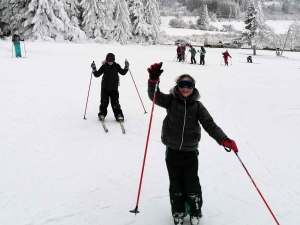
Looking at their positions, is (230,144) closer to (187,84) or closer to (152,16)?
(187,84)

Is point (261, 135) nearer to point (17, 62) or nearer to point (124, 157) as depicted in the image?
point (124, 157)

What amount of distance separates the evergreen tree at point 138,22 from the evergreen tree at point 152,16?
965 millimetres

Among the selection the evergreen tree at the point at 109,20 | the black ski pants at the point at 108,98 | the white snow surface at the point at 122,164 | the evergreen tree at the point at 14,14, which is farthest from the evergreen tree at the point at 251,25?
the black ski pants at the point at 108,98

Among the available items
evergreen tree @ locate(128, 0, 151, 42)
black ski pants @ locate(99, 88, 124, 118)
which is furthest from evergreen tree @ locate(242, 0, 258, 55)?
black ski pants @ locate(99, 88, 124, 118)

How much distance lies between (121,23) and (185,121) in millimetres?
41457

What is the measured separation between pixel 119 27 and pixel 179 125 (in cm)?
4112

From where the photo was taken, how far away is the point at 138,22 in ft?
151

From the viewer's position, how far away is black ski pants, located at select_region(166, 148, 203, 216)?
3.30 meters

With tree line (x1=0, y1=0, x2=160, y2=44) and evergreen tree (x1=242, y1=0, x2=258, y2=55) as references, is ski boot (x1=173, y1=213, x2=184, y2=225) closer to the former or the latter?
tree line (x1=0, y1=0, x2=160, y2=44)

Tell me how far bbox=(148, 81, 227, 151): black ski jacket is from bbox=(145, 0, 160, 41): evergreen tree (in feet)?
150

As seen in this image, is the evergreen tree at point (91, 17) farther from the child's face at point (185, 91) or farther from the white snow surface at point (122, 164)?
the child's face at point (185, 91)

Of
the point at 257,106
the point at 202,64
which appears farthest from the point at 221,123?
the point at 202,64

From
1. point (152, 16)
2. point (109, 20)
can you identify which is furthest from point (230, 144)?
point (152, 16)

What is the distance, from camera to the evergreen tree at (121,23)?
136 ft
